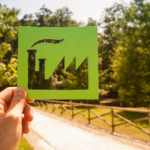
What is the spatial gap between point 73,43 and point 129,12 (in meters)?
13.7

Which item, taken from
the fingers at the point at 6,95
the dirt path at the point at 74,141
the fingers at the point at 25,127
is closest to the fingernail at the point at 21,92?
the fingers at the point at 6,95

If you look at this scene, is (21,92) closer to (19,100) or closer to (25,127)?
(19,100)

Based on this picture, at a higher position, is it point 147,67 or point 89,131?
point 147,67

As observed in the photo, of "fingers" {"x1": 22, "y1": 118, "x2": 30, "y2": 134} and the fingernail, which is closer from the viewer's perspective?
the fingernail

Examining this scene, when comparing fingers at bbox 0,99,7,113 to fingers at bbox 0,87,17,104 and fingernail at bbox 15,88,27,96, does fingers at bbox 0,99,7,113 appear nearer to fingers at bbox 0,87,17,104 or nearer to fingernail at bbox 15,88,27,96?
fingers at bbox 0,87,17,104

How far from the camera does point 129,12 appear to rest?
1340cm

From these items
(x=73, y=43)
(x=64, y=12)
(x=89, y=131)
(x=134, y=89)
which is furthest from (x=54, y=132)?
(x=64, y=12)

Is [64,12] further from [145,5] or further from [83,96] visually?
[83,96]

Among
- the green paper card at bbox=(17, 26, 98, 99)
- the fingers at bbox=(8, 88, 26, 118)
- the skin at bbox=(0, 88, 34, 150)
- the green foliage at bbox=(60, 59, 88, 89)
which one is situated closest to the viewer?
the skin at bbox=(0, 88, 34, 150)

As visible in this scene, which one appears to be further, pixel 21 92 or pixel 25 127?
pixel 25 127

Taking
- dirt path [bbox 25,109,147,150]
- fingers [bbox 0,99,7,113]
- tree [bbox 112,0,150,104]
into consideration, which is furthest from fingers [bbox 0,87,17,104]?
tree [bbox 112,0,150,104]

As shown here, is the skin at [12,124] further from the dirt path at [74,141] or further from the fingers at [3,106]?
the dirt path at [74,141]

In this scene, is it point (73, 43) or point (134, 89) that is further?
point (134, 89)

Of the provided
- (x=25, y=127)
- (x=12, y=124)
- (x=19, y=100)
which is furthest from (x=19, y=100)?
(x=25, y=127)
